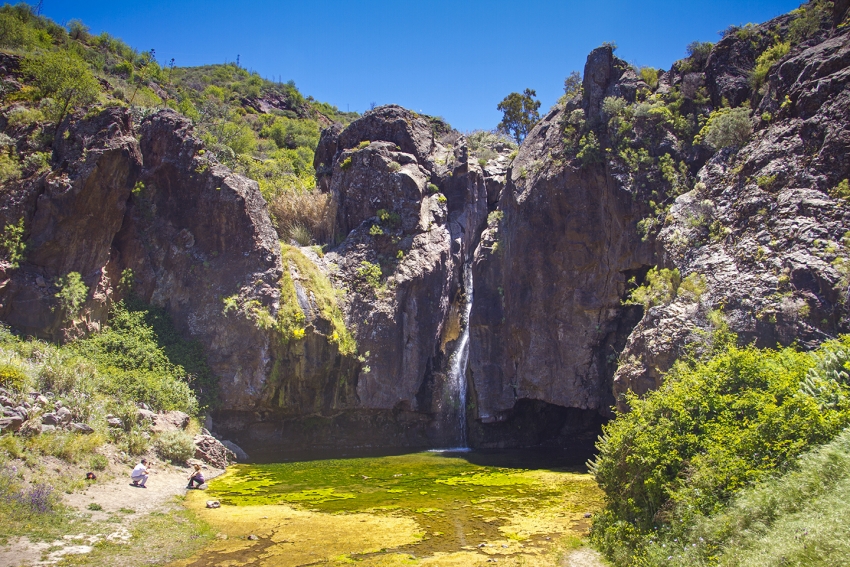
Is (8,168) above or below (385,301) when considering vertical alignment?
above

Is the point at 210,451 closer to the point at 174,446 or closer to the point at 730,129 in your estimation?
the point at 174,446

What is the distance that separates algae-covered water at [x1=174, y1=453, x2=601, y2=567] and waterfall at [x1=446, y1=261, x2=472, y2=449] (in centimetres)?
802

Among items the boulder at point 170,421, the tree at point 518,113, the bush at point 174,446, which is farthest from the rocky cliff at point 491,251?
the tree at point 518,113

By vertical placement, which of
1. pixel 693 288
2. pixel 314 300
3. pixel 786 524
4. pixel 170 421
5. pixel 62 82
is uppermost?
pixel 62 82

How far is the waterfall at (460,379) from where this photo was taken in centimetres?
3130

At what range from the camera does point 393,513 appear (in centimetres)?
1500

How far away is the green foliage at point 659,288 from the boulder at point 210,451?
18.7m

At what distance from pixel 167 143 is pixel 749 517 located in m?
30.2

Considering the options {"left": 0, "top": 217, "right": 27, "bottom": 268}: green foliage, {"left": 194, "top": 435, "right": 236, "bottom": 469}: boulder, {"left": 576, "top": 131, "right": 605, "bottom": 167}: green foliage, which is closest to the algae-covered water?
{"left": 194, "top": 435, "right": 236, "bottom": 469}: boulder

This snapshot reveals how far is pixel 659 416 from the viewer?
12.1m

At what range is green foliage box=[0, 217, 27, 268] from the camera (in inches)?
876

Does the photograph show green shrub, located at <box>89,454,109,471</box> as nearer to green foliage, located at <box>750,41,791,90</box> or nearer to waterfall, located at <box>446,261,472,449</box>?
waterfall, located at <box>446,261,472,449</box>

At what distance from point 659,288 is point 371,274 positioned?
52.9 feet

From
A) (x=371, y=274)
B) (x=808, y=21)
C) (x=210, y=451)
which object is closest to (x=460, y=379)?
(x=371, y=274)
